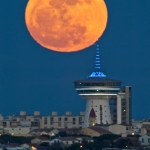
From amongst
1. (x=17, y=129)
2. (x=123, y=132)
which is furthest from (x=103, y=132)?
(x=17, y=129)

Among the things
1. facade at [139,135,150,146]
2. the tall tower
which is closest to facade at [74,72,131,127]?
A: the tall tower

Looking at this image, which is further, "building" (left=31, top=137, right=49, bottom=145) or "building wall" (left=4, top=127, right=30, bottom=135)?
"building wall" (left=4, top=127, right=30, bottom=135)

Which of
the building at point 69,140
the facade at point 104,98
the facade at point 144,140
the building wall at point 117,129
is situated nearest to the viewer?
the building at point 69,140

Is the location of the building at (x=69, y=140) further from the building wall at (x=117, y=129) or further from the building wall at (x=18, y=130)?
the building wall at (x=18, y=130)

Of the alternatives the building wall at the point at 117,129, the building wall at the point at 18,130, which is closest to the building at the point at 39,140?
the building wall at the point at 117,129

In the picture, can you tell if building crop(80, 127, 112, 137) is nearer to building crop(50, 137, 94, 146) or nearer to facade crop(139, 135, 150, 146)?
facade crop(139, 135, 150, 146)

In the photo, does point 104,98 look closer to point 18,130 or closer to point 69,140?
point 18,130

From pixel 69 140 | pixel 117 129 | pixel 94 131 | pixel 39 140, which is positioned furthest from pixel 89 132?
pixel 69 140

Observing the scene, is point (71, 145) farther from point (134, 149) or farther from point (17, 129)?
point (17, 129)
